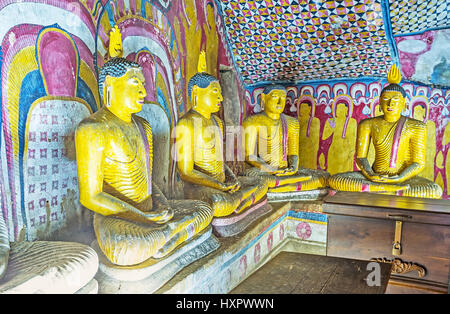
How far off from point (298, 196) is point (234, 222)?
119 centimetres

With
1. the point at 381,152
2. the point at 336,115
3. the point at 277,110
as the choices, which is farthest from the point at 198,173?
the point at 336,115

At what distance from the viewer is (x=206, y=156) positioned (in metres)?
2.94

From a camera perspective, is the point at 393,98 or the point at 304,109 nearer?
the point at 393,98

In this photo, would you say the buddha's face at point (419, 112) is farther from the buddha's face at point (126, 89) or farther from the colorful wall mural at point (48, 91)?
the buddha's face at point (126, 89)

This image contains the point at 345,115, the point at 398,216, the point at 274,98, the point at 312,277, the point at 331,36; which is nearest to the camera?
the point at 312,277

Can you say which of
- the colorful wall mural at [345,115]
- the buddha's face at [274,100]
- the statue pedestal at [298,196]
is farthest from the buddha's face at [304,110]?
the statue pedestal at [298,196]

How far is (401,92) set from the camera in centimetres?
371

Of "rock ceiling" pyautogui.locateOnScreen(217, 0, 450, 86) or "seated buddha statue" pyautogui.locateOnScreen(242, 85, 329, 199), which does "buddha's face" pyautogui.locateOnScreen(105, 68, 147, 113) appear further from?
"rock ceiling" pyautogui.locateOnScreen(217, 0, 450, 86)

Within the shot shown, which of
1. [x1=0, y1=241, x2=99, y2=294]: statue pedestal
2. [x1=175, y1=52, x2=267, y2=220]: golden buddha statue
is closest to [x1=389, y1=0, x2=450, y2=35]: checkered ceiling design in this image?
[x1=175, y1=52, x2=267, y2=220]: golden buddha statue

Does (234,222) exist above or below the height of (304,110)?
below

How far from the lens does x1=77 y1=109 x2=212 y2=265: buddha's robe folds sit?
71.1 inches

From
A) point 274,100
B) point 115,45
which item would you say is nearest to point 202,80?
point 115,45

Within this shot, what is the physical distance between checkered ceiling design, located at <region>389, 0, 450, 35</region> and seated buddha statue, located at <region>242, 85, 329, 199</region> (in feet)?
4.41

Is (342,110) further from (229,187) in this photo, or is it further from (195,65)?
(229,187)
